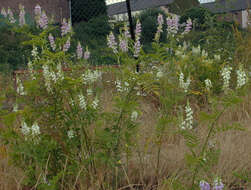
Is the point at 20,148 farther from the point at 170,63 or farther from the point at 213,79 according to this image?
the point at 213,79

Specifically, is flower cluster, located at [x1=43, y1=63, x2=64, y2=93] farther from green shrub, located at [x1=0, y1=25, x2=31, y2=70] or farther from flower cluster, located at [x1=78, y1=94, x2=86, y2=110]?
green shrub, located at [x1=0, y1=25, x2=31, y2=70]

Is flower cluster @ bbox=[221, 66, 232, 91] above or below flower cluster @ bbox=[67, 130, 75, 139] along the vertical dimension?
above

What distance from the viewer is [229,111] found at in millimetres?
3480


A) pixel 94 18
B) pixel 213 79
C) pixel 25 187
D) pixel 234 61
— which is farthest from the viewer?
pixel 94 18

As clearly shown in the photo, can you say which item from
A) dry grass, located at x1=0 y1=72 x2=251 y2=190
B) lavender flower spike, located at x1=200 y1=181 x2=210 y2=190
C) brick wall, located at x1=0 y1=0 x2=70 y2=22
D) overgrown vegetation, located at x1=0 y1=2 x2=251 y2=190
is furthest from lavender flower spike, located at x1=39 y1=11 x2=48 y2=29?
brick wall, located at x1=0 y1=0 x2=70 y2=22

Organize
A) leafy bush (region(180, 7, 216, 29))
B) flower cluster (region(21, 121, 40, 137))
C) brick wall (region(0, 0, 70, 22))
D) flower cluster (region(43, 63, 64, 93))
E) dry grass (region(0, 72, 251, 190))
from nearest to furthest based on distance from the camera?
flower cluster (region(21, 121, 40, 137)) < flower cluster (region(43, 63, 64, 93)) < dry grass (region(0, 72, 251, 190)) < leafy bush (region(180, 7, 216, 29)) < brick wall (region(0, 0, 70, 22))

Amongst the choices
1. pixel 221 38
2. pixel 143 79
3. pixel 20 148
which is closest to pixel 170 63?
pixel 143 79

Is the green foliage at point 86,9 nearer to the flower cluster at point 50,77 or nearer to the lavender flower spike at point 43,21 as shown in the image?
the lavender flower spike at point 43,21

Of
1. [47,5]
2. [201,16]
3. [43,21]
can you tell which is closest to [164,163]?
[43,21]

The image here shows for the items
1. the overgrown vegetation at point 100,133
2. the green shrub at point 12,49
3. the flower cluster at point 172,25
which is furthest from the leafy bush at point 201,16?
the green shrub at point 12,49

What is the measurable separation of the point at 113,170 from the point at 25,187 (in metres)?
0.63

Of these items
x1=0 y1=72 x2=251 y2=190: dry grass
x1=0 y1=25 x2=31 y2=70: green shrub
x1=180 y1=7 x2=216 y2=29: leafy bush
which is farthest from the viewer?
x1=0 y1=25 x2=31 y2=70: green shrub

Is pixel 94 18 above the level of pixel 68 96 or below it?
above

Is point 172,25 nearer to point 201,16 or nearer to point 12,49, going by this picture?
point 12,49
